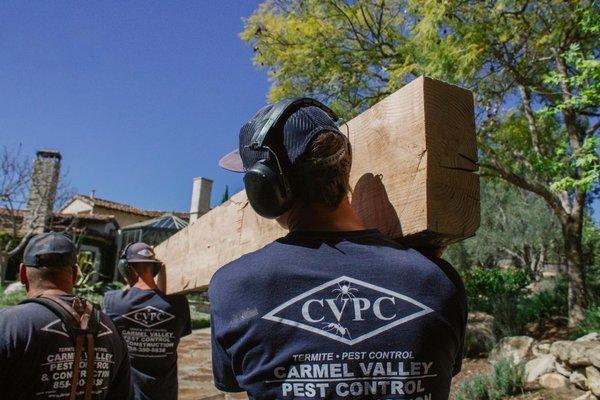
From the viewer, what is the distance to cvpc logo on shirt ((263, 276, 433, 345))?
1.12 m

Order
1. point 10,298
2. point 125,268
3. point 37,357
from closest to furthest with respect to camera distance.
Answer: point 37,357
point 125,268
point 10,298

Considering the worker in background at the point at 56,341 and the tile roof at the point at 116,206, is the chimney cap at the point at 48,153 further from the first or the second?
the worker in background at the point at 56,341

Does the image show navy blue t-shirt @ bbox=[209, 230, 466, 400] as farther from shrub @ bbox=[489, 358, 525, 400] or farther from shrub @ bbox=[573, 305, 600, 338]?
shrub @ bbox=[573, 305, 600, 338]

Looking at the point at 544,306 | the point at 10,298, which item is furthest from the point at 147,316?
the point at 10,298

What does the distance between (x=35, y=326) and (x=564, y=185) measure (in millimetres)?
6852

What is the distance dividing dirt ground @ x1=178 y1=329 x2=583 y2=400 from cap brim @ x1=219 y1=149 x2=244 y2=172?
5261 millimetres

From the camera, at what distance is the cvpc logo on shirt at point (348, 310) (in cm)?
112

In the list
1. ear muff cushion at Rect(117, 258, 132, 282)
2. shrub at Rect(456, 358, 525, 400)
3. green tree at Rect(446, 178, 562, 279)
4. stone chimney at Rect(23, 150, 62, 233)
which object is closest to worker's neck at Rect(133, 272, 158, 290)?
ear muff cushion at Rect(117, 258, 132, 282)

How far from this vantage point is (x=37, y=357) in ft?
8.42

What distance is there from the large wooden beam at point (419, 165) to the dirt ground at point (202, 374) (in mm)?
5549

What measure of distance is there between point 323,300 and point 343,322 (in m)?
0.07

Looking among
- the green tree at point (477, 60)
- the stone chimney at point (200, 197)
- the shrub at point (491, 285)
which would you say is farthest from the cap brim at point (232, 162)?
the shrub at point (491, 285)

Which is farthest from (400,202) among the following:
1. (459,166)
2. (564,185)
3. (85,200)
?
(85,200)

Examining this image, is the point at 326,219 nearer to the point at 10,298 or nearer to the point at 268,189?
the point at 268,189
